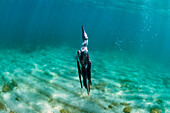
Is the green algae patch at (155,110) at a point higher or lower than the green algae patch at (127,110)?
lower

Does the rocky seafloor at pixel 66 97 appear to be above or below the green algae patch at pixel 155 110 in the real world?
above

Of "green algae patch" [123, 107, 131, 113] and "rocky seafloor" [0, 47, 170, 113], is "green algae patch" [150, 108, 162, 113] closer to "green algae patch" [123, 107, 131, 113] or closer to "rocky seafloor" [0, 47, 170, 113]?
"rocky seafloor" [0, 47, 170, 113]

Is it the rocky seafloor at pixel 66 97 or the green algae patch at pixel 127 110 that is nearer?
the rocky seafloor at pixel 66 97

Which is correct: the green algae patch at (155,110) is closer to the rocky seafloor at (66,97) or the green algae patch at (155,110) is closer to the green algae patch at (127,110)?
the rocky seafloor at (66,97)

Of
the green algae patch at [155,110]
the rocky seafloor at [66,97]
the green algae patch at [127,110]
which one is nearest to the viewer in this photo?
the rocky seafloor at [66,97]

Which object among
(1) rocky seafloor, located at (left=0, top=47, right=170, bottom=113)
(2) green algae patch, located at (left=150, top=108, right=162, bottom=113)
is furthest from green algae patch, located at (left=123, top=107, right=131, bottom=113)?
(2) green algae patch, located at (left=150, top=108, right=162, bottom=113)

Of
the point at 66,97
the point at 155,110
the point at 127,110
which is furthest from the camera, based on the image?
the point at 66,97

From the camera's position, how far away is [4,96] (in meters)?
5.94

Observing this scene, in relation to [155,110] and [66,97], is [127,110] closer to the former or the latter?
[155,110]

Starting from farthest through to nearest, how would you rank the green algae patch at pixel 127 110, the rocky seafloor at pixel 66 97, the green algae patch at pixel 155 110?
the green algae patch at pixel 155 110
the green algae patch at pixel 127 110
the rocky seafloor at pixel 66 97

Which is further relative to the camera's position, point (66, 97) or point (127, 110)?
point (66, 97)

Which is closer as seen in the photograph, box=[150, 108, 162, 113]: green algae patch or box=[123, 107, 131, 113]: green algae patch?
box=[123, 107, 131, 113]: green algae patch

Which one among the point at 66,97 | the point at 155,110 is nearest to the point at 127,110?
the point at 155,110

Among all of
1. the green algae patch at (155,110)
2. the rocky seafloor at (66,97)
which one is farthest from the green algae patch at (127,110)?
the green algae patch at (155,110)
